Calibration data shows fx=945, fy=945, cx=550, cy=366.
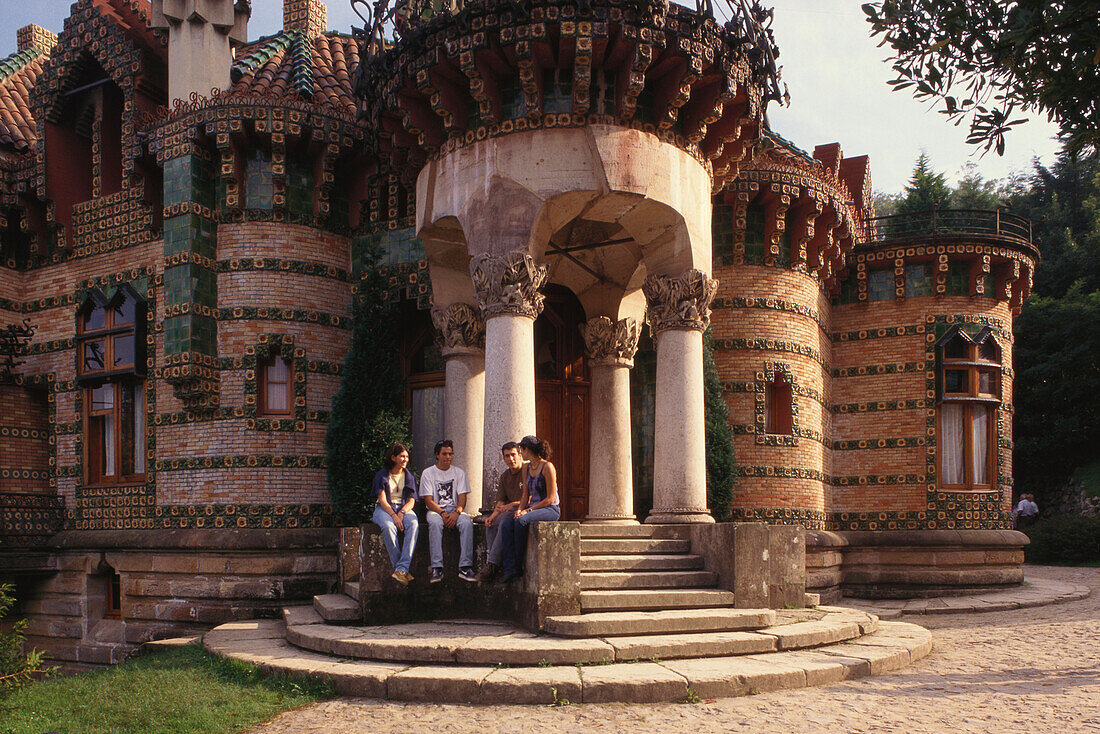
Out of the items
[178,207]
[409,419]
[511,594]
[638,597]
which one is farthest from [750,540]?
[178,207]

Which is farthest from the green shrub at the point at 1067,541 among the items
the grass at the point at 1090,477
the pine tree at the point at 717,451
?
the pine tree at the point at 717,451

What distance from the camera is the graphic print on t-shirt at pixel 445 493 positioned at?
10.5 metres

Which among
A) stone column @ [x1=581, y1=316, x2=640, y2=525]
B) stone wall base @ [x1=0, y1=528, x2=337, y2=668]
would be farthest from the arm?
stone wall base @ [x1=0, y1=528, x2=337, y2=668]

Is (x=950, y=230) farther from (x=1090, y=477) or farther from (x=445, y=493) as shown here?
(x=1090, y=477)

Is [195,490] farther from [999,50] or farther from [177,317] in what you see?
[999,50]

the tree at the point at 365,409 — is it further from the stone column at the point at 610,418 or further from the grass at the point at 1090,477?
the grass at the point at 1090,477

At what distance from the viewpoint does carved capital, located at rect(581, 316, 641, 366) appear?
13.8 m

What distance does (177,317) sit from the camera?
14.4m

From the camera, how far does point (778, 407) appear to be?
15.8 metres

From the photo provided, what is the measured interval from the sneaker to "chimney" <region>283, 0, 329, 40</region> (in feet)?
41.0

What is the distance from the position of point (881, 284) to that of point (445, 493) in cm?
1063

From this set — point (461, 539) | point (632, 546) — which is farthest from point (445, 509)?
point (632, 546)

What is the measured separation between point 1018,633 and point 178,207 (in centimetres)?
1313

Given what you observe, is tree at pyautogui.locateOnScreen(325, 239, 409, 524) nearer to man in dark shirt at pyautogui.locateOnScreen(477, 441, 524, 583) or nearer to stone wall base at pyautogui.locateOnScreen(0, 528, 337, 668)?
stone wall base at pyautogui.locateOnScreen(0, 528, 337, 668)
